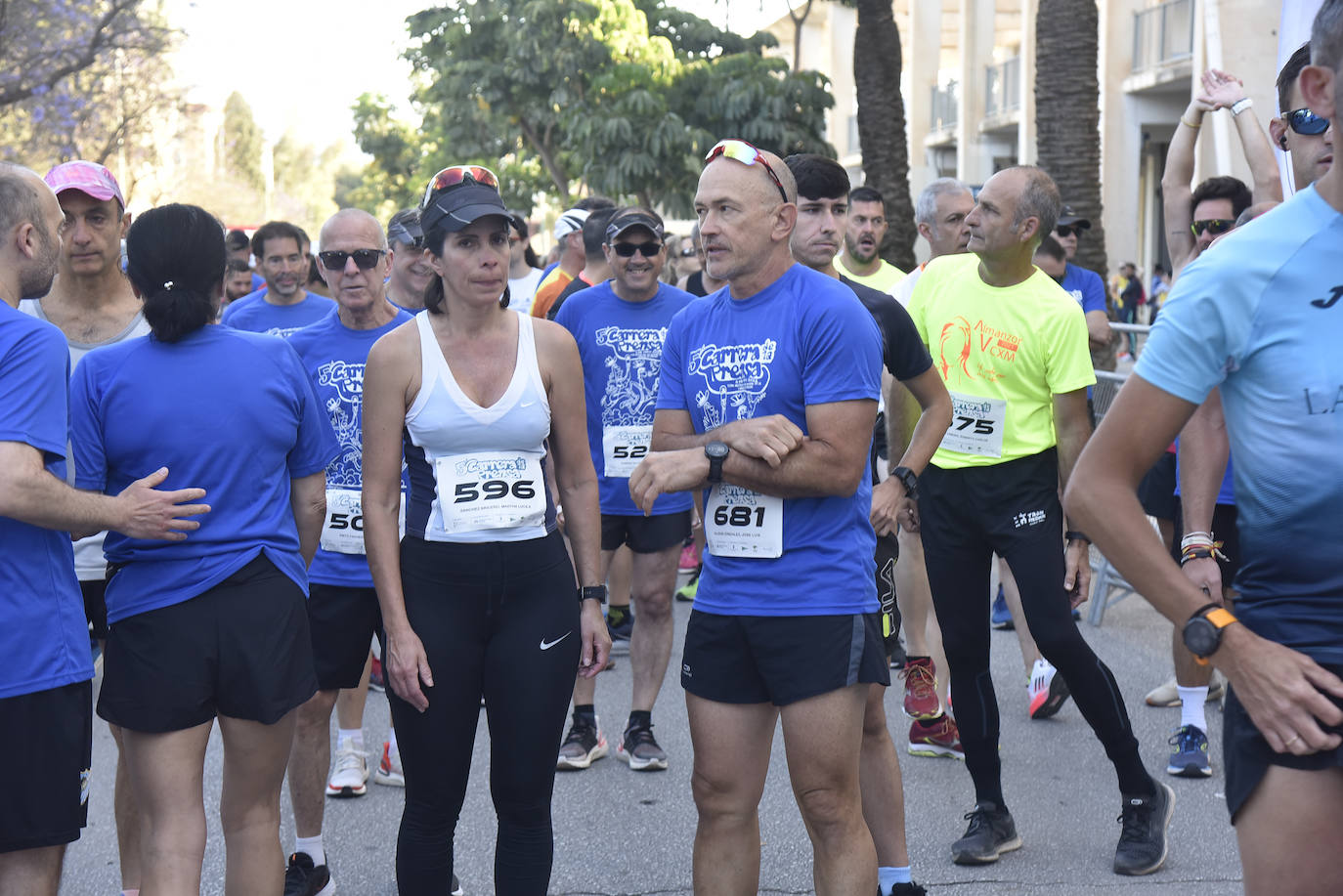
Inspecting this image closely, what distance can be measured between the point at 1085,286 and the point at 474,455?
514cm

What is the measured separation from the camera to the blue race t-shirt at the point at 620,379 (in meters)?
6.43

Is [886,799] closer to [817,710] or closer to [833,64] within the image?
[817,710]

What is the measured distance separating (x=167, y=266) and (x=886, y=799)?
8.12 feet

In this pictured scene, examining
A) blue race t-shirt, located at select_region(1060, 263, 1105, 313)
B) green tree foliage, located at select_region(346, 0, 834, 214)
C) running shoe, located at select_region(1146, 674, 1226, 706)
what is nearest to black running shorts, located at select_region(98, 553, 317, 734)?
running shoe, located at select_region(1146, 674, 1226, 706)

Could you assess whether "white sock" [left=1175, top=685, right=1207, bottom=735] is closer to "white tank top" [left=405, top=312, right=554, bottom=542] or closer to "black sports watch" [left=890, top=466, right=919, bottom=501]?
"black sports watch" [left=890, top=466, right=919, bottom=501]

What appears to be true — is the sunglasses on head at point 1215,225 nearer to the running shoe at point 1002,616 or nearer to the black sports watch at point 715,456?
the running shoe at point 1002,616

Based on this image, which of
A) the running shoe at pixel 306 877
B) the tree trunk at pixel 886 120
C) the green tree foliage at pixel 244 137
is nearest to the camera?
the running shoe at pixel 306 877

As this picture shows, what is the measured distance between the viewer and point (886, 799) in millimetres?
4102

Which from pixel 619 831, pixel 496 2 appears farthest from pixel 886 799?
pixel 496 2

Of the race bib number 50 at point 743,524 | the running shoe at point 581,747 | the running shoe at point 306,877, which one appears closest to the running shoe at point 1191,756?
the running shoe at point 581,747

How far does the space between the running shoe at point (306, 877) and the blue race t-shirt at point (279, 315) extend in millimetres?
2771

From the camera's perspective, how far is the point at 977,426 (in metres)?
5.05

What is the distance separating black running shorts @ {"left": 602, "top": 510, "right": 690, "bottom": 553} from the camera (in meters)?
6.30

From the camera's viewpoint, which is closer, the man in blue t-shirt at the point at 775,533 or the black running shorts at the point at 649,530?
the man in blue t-shirt at the point at 775,533
